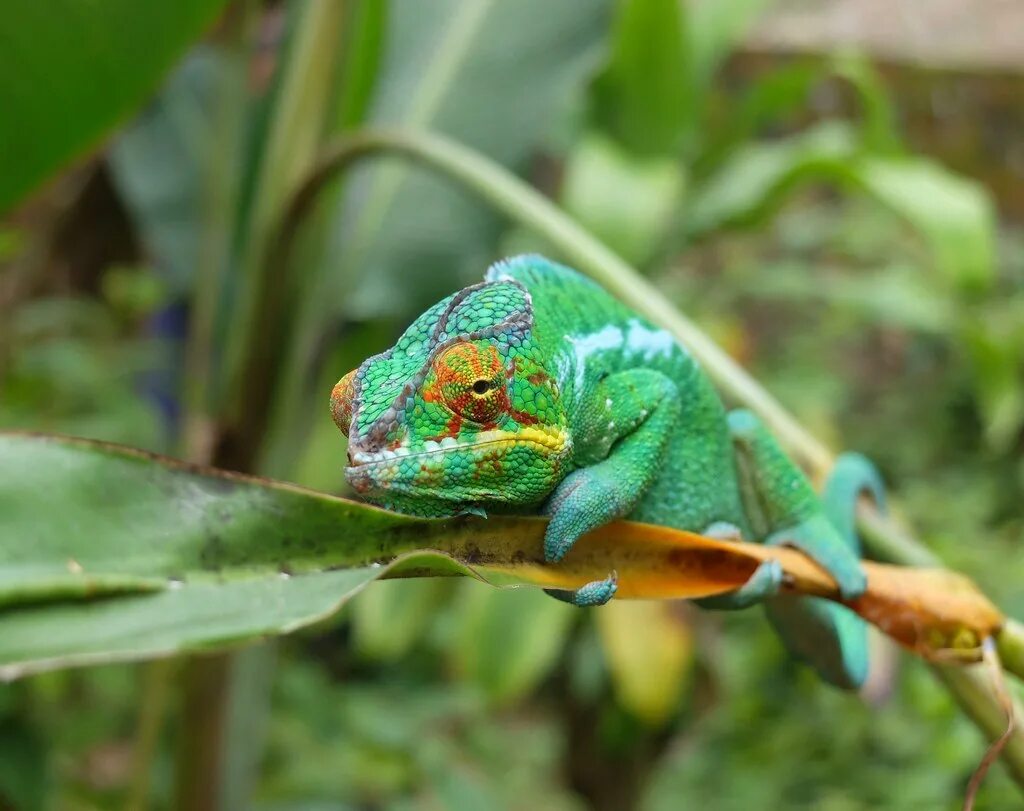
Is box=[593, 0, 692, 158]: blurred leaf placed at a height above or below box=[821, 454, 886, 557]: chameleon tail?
above

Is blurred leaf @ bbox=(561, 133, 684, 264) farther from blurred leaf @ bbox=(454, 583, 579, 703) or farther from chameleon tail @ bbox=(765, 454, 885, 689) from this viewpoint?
chameleon tail @ bbox=(765, 454, 885, 689)

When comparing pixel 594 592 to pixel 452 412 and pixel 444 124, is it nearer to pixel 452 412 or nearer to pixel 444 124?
pixel 452 412

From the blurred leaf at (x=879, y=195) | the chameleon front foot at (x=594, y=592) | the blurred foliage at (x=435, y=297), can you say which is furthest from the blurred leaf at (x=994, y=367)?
the chameleon front foot at (x=594, y=592)

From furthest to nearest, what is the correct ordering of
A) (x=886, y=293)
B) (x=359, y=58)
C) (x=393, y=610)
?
(x=886, y=293)
(x=393, y=610)
(x=359, y=58)

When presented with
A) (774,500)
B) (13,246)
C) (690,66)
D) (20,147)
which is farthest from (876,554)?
(13,246)

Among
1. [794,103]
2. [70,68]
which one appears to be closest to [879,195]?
[794,103]

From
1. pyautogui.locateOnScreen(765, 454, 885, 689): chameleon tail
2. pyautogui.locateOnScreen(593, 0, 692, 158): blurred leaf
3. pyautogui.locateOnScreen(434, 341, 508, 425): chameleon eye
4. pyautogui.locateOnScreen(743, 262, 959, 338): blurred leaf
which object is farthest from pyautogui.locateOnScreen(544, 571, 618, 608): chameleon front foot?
pyautogui.locateOnScreen(743, 262, 959, 338): blurred leaf

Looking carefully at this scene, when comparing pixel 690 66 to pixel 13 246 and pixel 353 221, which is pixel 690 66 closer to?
pixel 353 221
